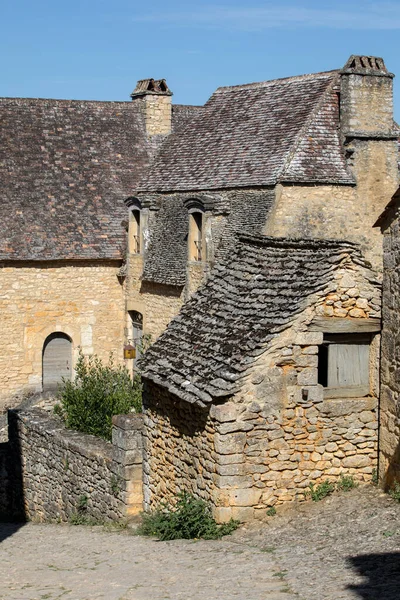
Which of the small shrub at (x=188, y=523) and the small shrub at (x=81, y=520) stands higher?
the small shrub at (x=188, y=523)

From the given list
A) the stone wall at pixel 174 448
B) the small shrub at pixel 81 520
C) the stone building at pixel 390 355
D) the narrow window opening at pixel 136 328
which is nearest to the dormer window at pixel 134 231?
the narrow window opening at pixel 136 328

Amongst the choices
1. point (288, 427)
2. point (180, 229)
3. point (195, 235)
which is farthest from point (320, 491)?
point (180, 229)

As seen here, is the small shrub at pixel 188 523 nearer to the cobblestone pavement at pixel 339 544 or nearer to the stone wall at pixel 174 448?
the stone wall at pixel 174 448

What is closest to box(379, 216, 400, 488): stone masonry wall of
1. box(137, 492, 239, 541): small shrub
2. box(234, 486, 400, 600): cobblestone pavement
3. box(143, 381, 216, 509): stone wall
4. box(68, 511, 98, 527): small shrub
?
box(234, 486, 400, 600): cobblestone pavement

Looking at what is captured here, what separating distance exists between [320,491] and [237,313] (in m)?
2.42

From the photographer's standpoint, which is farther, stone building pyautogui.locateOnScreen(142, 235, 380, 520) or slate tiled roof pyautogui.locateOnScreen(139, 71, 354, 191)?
slate tiled roof pyautogui.locateOnScreen(139, 71, 354, 191)

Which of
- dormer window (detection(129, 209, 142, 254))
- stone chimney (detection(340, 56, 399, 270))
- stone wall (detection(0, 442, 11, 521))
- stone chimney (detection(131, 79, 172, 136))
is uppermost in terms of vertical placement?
stone chimney (detection(131, 79, 172, 136))

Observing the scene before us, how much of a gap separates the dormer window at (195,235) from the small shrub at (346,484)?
1114cm

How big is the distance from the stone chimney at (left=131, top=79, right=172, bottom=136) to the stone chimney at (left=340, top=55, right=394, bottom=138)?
7.78m

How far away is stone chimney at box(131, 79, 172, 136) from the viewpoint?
90.3 ft

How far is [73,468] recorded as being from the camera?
15047 mm

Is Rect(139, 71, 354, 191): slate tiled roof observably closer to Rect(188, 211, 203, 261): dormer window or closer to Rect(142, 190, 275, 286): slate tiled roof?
Rect(142, 190, 275, 286): slate tiled roof

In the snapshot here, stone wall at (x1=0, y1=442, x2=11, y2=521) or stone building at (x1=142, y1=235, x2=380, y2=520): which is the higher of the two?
stone building at (x1=142, y1=235, x2=380, y2=520)

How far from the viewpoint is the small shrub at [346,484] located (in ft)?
38.2
